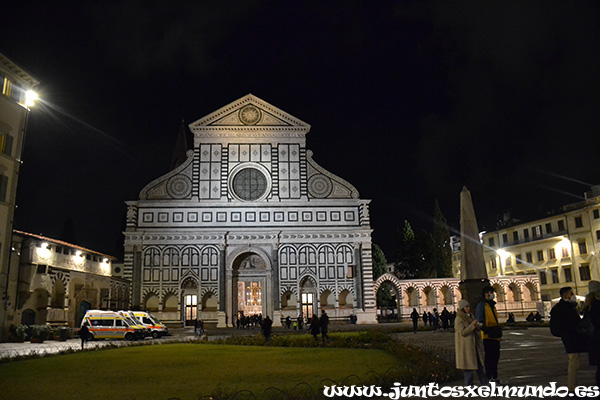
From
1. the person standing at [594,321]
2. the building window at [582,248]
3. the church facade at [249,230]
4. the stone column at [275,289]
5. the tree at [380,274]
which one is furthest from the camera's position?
the tree at [380,274]

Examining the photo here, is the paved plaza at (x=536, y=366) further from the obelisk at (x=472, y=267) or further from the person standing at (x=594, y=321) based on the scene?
the obelisk at (x=472, y=267)

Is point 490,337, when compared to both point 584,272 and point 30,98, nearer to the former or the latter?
Answer: point 30,98

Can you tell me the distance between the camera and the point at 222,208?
41.4 meters

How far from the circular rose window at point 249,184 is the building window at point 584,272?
3061 centimetres

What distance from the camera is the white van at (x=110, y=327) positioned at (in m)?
27.3

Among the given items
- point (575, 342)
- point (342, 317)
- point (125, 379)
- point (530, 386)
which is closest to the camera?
point (575, 342)

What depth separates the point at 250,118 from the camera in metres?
43.3

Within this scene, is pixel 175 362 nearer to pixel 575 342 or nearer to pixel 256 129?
pixel 575 342

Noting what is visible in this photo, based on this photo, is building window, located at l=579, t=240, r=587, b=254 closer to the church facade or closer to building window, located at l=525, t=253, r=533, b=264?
building window, located at l=525, t=253, r=533, b=264

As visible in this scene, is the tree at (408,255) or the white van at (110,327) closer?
the white van at (110,327)

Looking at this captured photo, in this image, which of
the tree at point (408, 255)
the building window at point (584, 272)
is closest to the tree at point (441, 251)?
the tree at point (408, 255)

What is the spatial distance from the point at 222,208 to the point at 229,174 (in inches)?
126

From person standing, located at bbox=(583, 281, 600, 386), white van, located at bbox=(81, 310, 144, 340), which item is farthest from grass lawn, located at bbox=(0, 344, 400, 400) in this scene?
white van, located at bbox=(81, 310, 144, 340)

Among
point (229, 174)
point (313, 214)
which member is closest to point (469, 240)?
point (313, 214)
